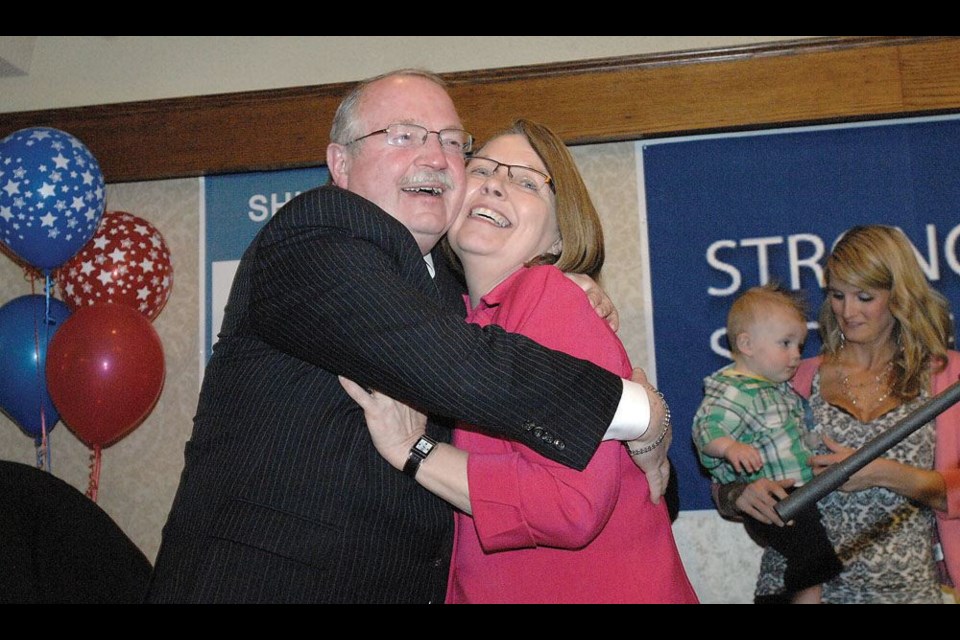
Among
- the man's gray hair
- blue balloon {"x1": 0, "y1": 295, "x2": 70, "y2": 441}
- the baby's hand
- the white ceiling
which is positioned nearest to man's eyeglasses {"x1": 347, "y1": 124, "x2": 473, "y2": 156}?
the man's gray hair

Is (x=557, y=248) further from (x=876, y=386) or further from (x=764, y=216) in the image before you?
(x=764, y=216)

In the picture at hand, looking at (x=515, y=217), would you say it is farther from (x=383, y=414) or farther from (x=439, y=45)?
(x=439, y=45)

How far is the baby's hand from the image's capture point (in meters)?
3.22

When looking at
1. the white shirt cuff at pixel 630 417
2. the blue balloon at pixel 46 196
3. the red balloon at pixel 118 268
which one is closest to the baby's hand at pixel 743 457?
the white shirt cuff at pixel 630 417

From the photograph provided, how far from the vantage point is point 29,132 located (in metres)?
3.71

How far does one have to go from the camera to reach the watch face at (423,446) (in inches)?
69.8

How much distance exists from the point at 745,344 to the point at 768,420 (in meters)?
0.28

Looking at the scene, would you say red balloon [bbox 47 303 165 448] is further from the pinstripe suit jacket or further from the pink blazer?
the pink blazer

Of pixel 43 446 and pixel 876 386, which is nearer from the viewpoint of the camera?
pixel 876 386

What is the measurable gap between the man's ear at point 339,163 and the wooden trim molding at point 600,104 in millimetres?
1765

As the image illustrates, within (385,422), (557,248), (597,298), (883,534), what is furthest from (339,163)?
(883,534)

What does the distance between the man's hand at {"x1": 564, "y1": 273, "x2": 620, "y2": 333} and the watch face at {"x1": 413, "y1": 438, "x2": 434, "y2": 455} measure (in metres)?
0.55

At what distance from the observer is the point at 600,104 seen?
3.96 meters

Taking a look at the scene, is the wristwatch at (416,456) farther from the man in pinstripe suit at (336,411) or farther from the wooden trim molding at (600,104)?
the wooden trim molding at (600,104)
